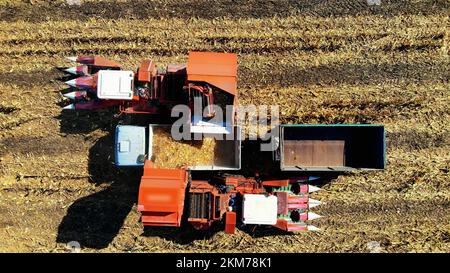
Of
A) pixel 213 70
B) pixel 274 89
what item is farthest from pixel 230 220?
pixel 274 89

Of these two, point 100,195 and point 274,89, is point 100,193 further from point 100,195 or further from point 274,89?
point 274,89

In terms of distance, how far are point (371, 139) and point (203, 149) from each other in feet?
12.8

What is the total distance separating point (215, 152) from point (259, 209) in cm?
171

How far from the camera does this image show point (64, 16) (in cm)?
993

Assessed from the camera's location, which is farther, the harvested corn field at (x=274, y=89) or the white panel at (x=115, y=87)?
the harvested corn field at (x=274, y=89)

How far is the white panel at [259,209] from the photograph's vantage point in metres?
8.70

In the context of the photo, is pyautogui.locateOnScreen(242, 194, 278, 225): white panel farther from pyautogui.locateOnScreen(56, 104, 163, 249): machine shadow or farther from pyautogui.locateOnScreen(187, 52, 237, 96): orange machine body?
pyautogui.locateOnScreen(56, 104, 163, 249): machine shadow

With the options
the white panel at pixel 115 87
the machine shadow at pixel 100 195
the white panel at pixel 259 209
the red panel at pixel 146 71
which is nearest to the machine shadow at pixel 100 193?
the machine shadow at pixel 100 195

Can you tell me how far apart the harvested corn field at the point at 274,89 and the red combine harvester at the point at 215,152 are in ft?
2.17

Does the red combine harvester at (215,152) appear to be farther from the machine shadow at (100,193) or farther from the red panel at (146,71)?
the machine shadow at (100,193)

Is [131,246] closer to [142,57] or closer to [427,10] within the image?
[142,57]

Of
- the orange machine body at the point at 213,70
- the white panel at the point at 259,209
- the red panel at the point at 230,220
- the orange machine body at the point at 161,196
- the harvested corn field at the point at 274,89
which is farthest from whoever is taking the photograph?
the harvested corn field at the point at 274,89

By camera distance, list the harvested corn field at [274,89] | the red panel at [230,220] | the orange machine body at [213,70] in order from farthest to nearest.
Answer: the harvested corn field at [274,89]
the red panel at [230,220]
the orange machine body at [213,70]
